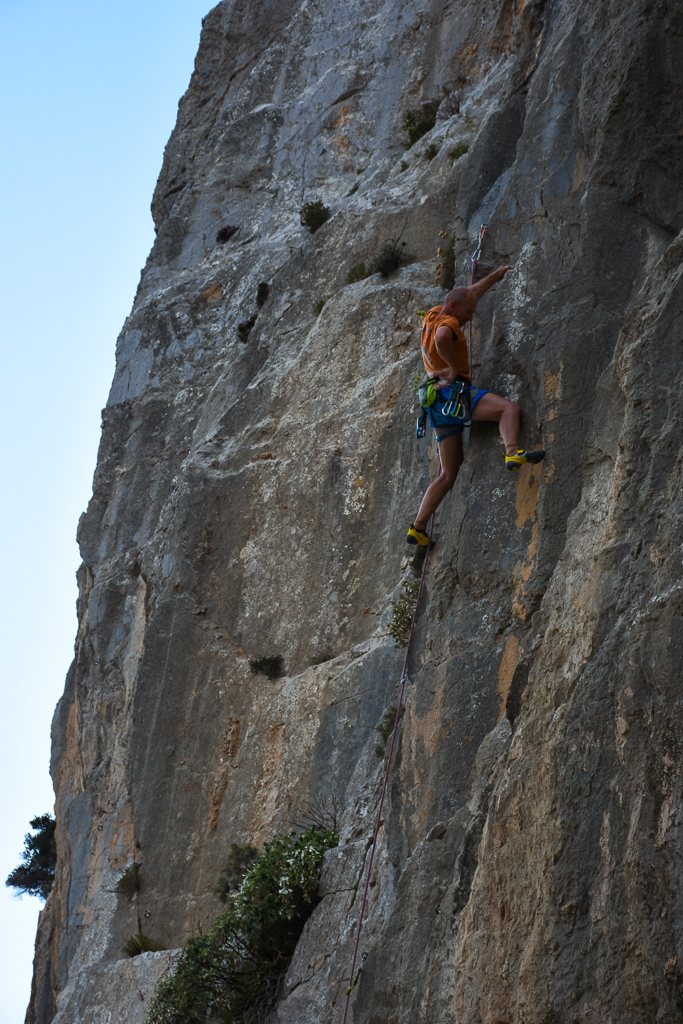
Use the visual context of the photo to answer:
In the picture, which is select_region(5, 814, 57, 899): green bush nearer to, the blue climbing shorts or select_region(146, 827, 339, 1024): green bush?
select_region(146, 827, 339, 1024): green bush

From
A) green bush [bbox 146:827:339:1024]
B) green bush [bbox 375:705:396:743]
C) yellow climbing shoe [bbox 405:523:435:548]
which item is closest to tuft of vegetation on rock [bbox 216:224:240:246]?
yellow climbing shoe [bbox 405:523:435:548]

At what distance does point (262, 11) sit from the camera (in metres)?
23.2

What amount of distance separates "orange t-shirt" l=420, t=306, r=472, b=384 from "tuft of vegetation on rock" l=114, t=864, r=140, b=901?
8296 millimetres

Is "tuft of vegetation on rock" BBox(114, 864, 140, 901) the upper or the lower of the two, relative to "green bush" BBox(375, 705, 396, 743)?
lower

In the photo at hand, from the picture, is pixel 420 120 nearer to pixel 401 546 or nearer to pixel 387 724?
pixel 401 546

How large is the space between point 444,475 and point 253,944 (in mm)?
5126

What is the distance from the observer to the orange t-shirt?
9555mm

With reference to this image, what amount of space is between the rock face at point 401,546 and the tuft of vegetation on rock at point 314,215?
0.86 feet

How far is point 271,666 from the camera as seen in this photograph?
13.0m

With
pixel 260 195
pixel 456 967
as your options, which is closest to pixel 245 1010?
pixel 456 967

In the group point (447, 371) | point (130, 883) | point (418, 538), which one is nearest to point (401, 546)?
point (418, 538)

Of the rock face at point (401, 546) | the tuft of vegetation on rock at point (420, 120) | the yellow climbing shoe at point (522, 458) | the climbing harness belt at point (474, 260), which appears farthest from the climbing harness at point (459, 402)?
the tuft of vegetation on rock at point (420, 120)

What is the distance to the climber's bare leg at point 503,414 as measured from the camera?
28.1 ft

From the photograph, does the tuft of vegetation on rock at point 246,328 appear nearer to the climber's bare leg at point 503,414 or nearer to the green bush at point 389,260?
the green bush at point 389,260
